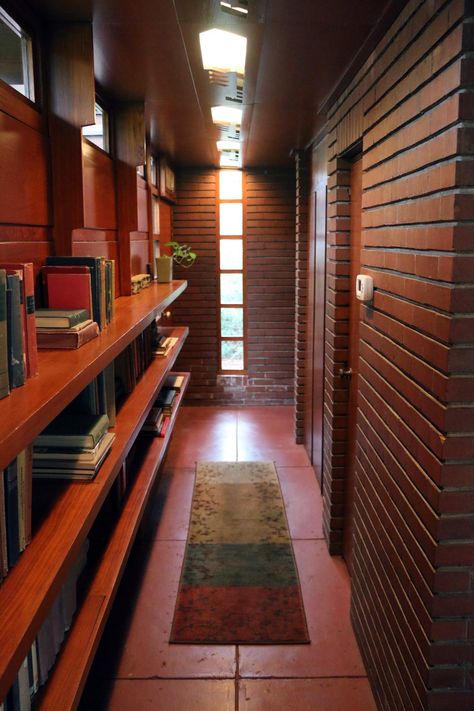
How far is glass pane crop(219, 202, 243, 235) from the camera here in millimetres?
6262

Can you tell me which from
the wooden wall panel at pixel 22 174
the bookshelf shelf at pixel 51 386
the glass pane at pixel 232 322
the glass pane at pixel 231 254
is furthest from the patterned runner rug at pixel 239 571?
the glass pane at pixel 231 254

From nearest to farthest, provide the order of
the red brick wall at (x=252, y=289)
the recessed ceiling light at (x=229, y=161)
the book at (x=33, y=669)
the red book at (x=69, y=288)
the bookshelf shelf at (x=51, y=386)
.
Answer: the bookshelf shelf at (x=51, y=386)
the book at (x=33, y=669)
the red book at (x=69, y=288)
the recessed ceiling light at (x=229, y=161)
the red brick wall at (x=252, y=289)

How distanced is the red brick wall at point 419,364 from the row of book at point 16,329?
1.00 m

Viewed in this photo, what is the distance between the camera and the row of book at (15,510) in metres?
1.20

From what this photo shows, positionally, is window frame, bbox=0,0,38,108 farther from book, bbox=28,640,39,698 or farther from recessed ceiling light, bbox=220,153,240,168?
recessed ceiling light, bbox=220,153,240,168

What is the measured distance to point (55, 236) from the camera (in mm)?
2094

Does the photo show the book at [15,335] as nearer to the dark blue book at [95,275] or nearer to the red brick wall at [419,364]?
the dark blue book at [95,275]

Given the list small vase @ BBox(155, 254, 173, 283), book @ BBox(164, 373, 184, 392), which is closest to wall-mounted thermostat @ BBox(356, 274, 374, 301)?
book @ BBox(164, 373, 184, 392)

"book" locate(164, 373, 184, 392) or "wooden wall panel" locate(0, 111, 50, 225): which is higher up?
"wooden wall panel" locate(0, 111, 50, 225)

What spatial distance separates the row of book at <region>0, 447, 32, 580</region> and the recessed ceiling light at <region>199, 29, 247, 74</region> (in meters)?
1.63

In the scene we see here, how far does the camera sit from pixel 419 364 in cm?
167

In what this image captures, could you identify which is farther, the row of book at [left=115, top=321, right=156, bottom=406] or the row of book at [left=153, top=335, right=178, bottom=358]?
the row of book at [left=153, top=335, right=178, bottom=358]

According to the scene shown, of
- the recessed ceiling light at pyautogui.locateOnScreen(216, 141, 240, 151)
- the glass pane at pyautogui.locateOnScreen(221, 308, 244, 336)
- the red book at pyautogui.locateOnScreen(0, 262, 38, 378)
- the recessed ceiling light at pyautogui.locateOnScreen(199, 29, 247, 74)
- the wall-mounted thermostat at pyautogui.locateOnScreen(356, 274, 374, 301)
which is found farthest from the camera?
the glass pane at pyautogui.locateOnScreen(221, 308, 244, 336)

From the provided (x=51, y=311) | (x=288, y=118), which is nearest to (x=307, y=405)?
(x=288, y=118)
